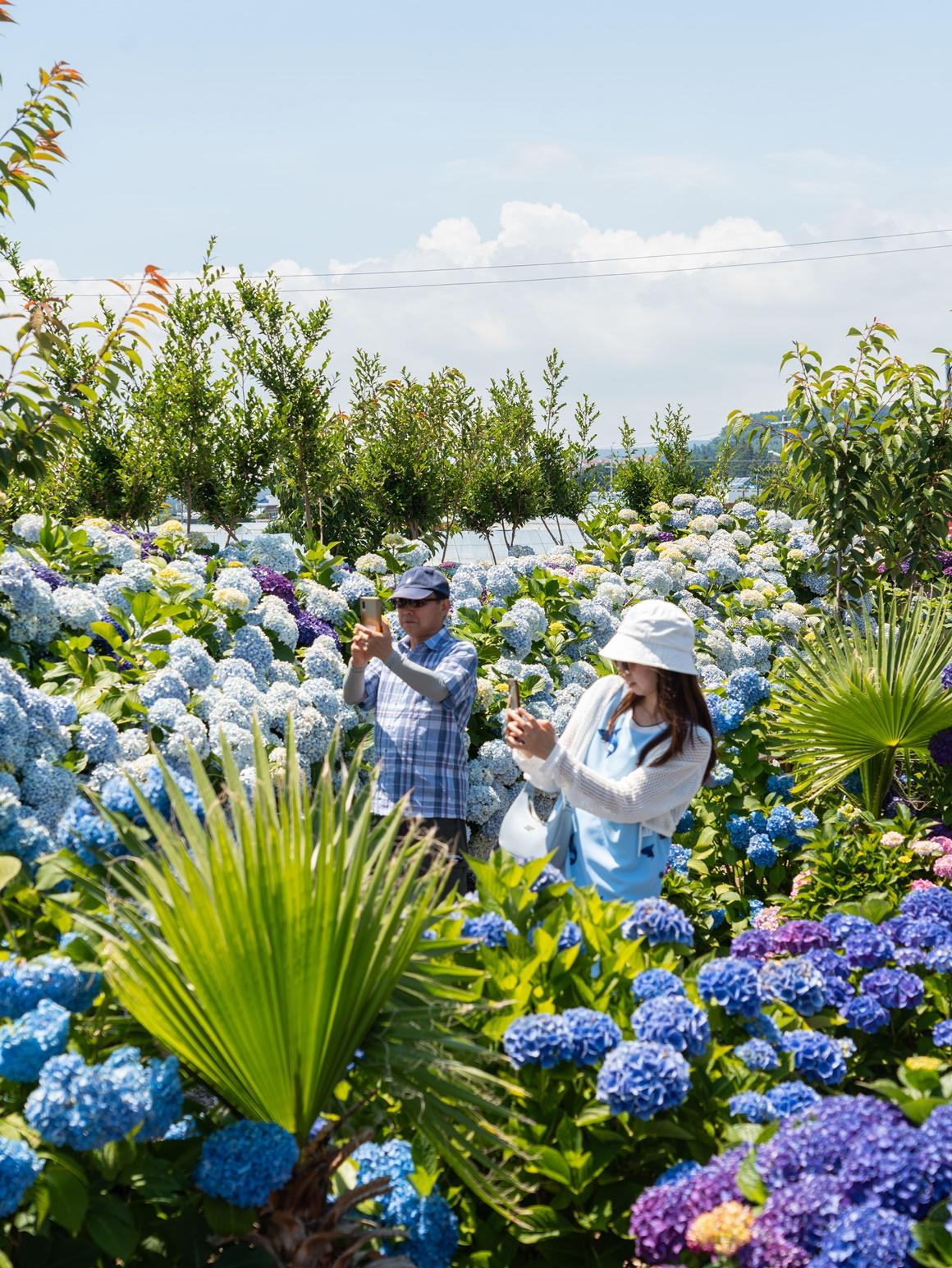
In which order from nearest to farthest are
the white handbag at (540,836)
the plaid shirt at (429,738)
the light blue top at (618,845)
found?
the light blue top at (618,845) < the white handbag at (540,836) < the plaid shirt at (429,738)

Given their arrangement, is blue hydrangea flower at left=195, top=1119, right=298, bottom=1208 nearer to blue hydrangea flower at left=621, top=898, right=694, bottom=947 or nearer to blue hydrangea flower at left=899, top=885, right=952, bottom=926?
blue hydrangea flower at left=621, top=898, right=694, bottom=947

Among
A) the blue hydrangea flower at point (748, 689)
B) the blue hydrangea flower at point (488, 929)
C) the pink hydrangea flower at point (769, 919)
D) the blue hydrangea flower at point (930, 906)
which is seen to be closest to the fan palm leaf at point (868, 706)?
the blue hydrangea flower at point (748, 689)

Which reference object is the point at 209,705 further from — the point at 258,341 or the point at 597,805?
the point at 258,341

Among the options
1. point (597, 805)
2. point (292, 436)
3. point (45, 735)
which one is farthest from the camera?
point (292, 436)

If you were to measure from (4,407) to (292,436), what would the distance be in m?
5.88

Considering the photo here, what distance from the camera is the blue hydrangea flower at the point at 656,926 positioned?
7.36 ft

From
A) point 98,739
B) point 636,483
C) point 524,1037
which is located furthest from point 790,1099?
point 636,483

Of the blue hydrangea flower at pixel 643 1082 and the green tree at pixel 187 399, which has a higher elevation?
the green tree at pixel 187 399

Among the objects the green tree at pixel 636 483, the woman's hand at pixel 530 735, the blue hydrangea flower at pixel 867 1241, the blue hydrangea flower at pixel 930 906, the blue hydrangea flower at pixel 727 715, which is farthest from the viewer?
the green tree at pixel 636 483

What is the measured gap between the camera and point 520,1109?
195cm

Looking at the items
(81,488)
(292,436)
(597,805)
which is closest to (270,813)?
(597,805)

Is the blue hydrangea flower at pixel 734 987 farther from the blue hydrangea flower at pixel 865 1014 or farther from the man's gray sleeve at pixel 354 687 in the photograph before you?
the man's gray sleeve at pixel 354 687

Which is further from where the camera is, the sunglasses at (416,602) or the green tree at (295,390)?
the green tree at (295,390)

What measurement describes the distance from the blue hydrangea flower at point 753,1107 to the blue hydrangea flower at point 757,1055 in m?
0.10
